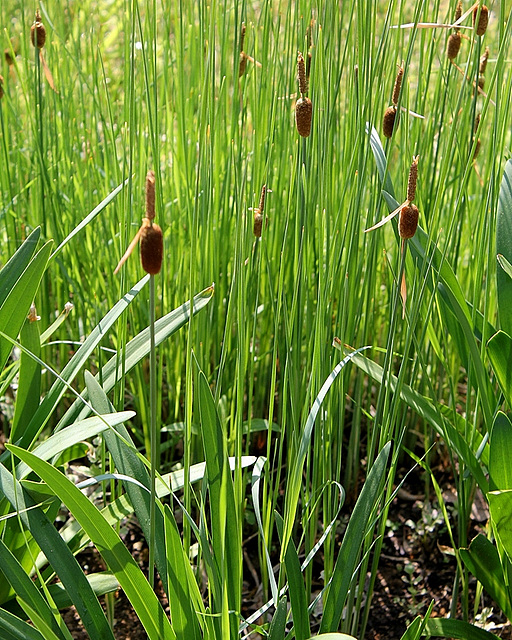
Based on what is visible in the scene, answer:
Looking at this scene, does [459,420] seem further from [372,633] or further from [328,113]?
[328,113]

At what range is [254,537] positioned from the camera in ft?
3.80

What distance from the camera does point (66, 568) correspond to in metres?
0.71

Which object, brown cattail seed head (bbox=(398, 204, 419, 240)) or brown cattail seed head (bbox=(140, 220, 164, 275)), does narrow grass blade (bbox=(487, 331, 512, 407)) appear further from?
brown cattail seed head (bbox=(140, 220, 164, 275))

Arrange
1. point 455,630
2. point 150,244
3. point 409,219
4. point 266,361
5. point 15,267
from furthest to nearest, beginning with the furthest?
point 266,361
point 15,267
point 455,630
point 409,219
point 150,244

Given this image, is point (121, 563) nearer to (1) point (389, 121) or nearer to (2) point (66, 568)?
(2) point (66, 568)

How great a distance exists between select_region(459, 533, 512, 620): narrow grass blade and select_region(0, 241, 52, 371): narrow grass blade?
63 cm

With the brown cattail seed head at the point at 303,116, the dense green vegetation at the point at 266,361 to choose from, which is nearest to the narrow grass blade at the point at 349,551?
the dense green vegetation at the point at 266,361

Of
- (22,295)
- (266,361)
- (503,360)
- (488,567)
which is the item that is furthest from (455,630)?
(22,295)

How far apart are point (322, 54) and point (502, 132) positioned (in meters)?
0.29

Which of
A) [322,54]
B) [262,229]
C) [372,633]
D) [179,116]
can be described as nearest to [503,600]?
[372,633]

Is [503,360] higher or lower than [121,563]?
higher

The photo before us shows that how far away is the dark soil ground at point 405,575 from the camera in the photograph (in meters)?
1.00

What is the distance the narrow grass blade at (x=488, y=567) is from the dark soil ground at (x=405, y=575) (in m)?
0.12

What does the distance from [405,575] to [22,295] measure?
2.42ft
